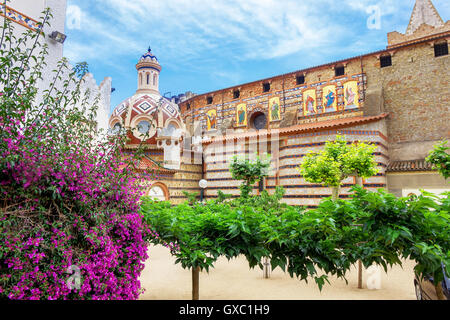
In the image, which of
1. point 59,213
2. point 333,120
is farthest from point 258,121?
point 59,213

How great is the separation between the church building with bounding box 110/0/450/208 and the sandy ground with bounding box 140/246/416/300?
343 inches

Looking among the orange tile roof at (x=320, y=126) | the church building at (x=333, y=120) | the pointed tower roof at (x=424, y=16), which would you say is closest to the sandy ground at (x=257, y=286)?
the church building at (x=333, y=120)

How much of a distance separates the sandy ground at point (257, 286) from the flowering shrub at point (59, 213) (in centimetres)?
361

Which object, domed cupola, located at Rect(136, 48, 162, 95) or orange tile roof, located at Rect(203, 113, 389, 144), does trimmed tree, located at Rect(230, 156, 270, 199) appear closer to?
orange tile roof, located at Rect(203, 113, 389, 144)

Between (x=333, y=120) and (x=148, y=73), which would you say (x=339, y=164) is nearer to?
(x=333, y=120)

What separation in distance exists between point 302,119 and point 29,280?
21585mm

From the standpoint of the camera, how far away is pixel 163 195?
18.9 meters

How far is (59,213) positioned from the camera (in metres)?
2.65

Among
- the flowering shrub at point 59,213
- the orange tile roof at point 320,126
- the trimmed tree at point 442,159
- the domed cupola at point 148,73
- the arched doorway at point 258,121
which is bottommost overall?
the flowering shrub at point 59,213

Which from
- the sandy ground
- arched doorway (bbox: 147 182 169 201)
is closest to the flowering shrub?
the sandy ground

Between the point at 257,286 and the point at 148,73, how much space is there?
22.8 meters

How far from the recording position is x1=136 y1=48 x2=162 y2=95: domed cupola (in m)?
24.9

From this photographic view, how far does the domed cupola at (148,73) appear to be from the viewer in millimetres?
24922

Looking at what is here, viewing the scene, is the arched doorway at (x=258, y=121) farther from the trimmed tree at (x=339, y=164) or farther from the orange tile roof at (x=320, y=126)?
the trimmed tree at (x=339, y=164)
